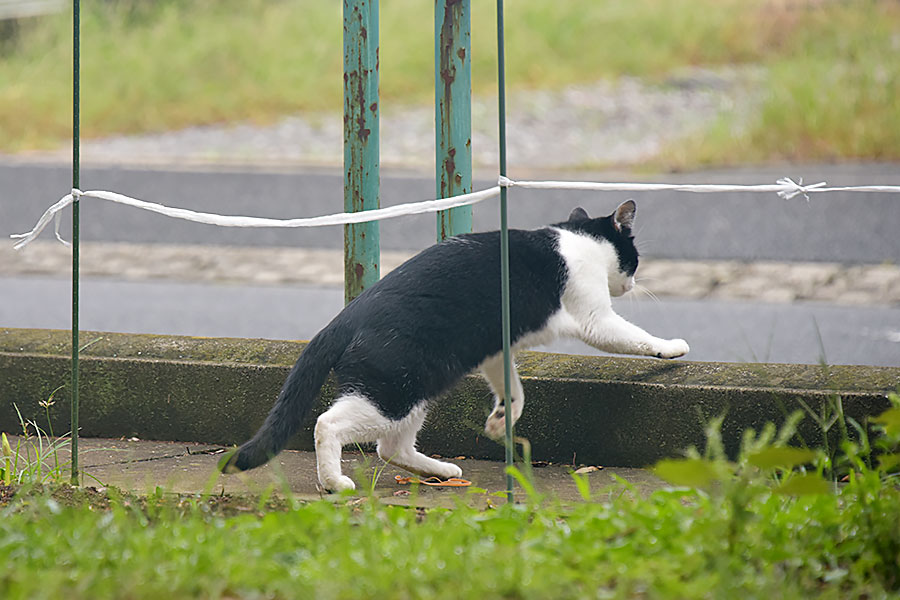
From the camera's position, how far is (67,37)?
18.0 metres

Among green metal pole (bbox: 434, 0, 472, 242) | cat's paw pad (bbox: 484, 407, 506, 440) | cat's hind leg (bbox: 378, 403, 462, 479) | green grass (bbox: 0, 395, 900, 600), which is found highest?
green metal pole (bbox: 434, 0, 472, 242)

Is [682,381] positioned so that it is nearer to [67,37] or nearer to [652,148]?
[652,148]

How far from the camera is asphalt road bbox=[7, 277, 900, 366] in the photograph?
621 centimetres

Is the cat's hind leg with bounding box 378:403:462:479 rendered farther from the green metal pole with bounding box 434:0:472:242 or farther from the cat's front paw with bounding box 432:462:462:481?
the green metal pole with bounding box 434:0:472:242

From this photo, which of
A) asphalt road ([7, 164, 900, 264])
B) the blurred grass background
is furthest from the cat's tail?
the blurred grass background

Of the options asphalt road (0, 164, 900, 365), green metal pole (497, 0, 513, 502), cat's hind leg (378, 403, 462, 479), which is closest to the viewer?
green metal pole (497, 0, 513, 502)

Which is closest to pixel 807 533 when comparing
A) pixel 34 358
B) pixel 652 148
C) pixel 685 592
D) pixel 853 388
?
pixel 685 592

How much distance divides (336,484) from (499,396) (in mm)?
678

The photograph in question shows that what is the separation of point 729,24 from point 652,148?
5255 mm

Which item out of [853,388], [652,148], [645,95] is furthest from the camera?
[645,95]

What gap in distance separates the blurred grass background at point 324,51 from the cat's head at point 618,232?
10819 mm

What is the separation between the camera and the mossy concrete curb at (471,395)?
3594mm

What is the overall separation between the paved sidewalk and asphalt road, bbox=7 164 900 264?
5104 mm

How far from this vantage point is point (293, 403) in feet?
10.8
